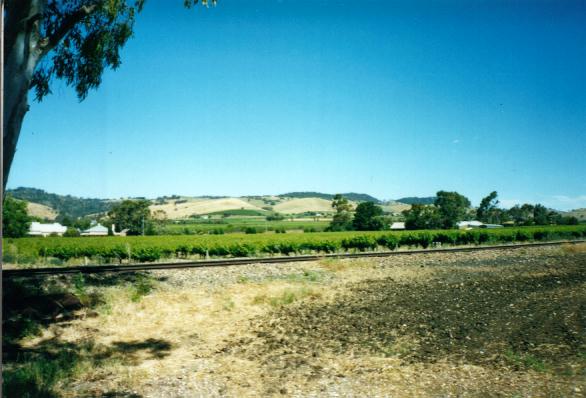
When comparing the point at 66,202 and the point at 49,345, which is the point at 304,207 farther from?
the point at 49,345

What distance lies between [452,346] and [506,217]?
13909cm

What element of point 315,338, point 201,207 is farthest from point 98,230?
point 315,338

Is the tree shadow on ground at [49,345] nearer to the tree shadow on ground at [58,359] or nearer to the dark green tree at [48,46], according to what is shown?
the tree shadow on ground at [58,359]

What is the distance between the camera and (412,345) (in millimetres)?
8992

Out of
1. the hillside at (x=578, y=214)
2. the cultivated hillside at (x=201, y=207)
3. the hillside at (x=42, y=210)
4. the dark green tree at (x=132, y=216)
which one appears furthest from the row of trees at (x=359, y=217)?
the hillside at (x=42, y=210)

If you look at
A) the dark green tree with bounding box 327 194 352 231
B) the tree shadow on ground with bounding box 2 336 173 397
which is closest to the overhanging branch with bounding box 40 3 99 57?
the tree shadow on ground with bounding box 2 336 173 397

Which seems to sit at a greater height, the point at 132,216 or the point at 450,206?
the point at 450,206

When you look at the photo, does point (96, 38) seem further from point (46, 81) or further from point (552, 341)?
point (552, 341)

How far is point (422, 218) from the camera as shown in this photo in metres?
85.8

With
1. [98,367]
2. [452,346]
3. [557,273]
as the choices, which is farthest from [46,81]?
[557,273]

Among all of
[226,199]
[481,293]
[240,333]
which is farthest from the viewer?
[226,199]

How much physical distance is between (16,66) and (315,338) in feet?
27.4

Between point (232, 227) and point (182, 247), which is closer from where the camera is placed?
point (182, 247)

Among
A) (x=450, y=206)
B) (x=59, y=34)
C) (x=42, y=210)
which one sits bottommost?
(x=42, y=210)
